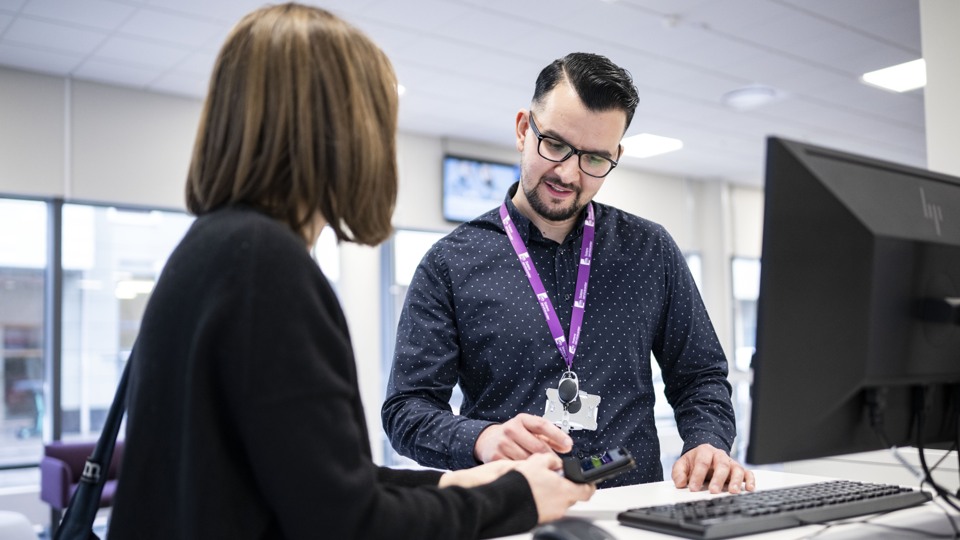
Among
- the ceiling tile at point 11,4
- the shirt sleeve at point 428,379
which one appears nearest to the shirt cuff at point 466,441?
the shirt sleeve at point 428,379

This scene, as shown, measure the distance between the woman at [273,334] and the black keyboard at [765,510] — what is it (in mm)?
185

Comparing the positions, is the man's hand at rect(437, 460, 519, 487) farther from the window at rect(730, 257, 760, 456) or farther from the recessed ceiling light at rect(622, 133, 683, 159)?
the window at rect(730, 257, 760, 456)

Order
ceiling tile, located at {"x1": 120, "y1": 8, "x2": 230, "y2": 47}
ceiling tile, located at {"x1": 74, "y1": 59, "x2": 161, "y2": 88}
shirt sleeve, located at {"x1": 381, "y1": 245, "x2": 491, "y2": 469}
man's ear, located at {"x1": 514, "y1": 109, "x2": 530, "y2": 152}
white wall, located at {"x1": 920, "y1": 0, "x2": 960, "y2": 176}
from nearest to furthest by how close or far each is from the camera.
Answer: shirt sleeve, located at {"x1": 381, "y1": 245, "x2": 491, "y2": 469} → man's ear, located at {"x1": 514, "y1": 109, "x2": 530, "y2": 152} → white wall, located at {"x1": 920, "y1": 0, "x2": 960, "y2": 176} → ceiling tile, located at {"x1": 120, "y1": 8, "x2": 230, "y2": 47} → ceiling tile, located at {"x1": 74, "y1": 59, "x2": 161, "y2": 88}

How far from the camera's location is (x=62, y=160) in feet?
18.0

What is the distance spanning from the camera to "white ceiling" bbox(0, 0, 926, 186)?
4.52m

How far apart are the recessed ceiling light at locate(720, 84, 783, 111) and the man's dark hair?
4.64m

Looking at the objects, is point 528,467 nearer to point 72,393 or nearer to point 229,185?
point 229,185

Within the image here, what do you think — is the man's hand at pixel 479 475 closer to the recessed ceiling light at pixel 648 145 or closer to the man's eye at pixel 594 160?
the man's eye at pixel 594 160

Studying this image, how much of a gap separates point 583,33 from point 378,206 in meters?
4.25

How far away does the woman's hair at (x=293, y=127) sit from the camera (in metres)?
0.92

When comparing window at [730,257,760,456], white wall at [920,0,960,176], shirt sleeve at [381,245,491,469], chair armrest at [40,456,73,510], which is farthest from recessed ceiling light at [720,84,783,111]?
chair armrest at [40,456,73,510]

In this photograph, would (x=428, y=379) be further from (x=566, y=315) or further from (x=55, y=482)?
(x=55, y=482)

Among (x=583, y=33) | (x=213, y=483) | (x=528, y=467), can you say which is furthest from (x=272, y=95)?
(x=583, y=33)

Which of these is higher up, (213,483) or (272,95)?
(272,95)
